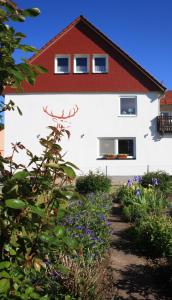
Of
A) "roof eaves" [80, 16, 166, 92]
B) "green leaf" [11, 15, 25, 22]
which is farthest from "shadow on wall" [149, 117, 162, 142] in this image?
"green leaf" [11, 15, 25, 22]

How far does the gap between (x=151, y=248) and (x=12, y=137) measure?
20.2 meters

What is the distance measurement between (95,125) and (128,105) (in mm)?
2460

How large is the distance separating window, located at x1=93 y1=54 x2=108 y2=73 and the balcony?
180 inches

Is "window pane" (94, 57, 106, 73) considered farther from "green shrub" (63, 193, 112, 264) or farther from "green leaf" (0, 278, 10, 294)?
"green leaf" (0, 278, 10, 294)

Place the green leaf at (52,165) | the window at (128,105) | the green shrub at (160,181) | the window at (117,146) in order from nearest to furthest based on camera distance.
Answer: the green leaf at (52,165) → the green shrub at (160,181) → the window at (117,146) → the window at (128,105)

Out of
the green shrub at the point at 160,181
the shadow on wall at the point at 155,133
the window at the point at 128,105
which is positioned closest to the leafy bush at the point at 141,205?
the green shrub at the point at 160,181

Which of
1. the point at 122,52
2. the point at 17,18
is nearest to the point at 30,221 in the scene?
the point at 17,18

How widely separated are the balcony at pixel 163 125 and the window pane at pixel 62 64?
6530 millimetres

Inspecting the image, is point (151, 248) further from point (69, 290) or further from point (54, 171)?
point (54, 171)

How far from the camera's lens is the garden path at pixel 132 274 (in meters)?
5.07

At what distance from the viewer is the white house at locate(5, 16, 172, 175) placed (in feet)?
85.4

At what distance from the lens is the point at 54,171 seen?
2.37 meters

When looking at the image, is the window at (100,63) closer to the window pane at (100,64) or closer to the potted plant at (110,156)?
the window pane at (100,64)

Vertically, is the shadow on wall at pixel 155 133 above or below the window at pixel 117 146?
above
